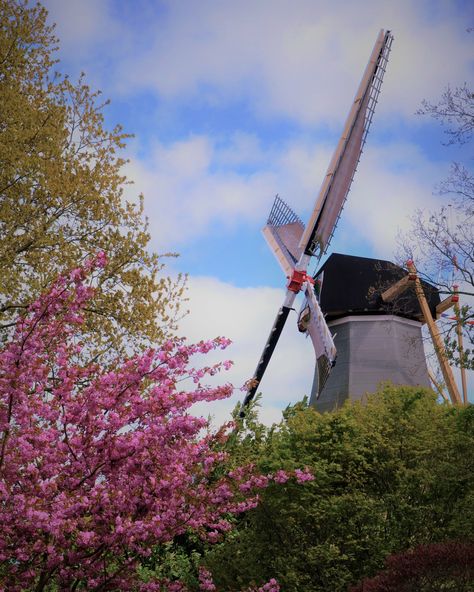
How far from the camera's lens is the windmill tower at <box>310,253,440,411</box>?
26.2 m

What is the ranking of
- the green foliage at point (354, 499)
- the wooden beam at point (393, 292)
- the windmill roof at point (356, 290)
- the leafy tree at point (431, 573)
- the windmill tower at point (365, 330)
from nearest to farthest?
the leafy tree at point (431, 573) < the green foliage at point (354, 499) < the wooden beam at point (393, 292) < the windmill tower at point (365, 330) < the windmill roof at point (356, 290)

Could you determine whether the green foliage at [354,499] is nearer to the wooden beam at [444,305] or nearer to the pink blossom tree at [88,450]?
the pink blossom tree at [88,450]

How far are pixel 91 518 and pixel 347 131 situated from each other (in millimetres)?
20458

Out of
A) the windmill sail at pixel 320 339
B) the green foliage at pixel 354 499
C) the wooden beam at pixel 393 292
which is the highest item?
the wooden beam at pixel 393 292

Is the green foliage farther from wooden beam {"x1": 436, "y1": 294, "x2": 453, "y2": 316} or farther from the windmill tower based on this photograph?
wooden beam {"x1": 436, "y1": 294, "x2": 453, "y2": 316}

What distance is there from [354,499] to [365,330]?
14.7 m

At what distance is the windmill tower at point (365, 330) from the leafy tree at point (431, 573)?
57.1 ft

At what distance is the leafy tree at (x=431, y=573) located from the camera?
7.69 metres

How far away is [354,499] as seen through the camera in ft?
41.4

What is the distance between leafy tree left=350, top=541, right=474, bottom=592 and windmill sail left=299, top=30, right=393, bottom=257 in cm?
1853

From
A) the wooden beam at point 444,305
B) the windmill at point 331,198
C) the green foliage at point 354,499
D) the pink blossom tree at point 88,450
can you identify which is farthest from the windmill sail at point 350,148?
the pink blossom tree at point 88,450

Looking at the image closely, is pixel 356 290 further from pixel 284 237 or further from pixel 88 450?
pixel 88 450

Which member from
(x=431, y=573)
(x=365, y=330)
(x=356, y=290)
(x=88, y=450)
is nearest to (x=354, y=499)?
(x=431, y=573)

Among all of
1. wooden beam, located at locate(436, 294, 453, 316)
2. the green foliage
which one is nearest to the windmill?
wooden beam, located at locate(436, 294, 453, 316)
